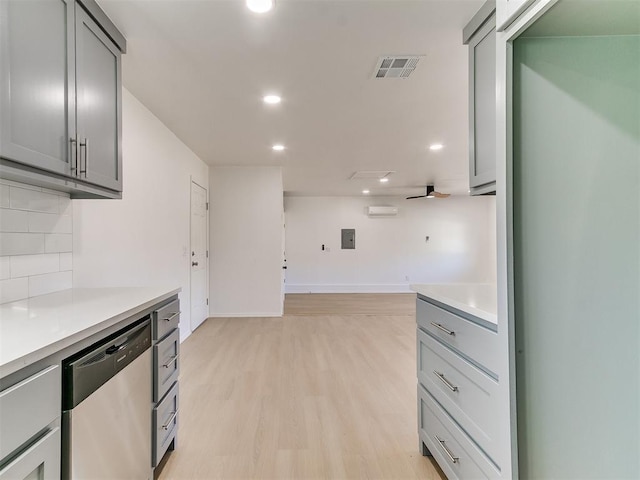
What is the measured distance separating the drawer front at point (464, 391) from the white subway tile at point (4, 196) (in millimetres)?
2132

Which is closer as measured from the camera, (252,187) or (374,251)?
(252,187)

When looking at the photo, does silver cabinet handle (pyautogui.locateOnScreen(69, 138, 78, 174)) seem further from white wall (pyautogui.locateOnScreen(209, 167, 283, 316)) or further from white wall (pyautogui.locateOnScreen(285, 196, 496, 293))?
white wall (pyautogui.locateOnScreen(285, 196, 496, 293))

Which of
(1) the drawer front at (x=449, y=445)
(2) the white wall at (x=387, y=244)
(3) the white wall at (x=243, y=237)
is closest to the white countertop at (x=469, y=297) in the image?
(1) the drawer front at (x=449, y=445)

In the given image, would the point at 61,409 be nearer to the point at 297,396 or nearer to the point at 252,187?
the point at 297,396

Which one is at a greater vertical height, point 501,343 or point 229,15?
point 229,15

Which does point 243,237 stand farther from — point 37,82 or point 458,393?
point 458,393

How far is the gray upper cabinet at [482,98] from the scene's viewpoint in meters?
1.54

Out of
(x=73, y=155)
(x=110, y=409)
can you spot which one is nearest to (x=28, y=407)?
(x=110, y=409)

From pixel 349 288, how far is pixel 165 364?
21.6 ft

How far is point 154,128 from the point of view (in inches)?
118

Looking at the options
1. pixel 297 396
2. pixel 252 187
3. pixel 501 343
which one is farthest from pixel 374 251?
pixel 501 343

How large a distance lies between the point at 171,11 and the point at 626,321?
229 cm

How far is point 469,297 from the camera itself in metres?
1.53

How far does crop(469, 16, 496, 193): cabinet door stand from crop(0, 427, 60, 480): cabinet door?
190 cm
